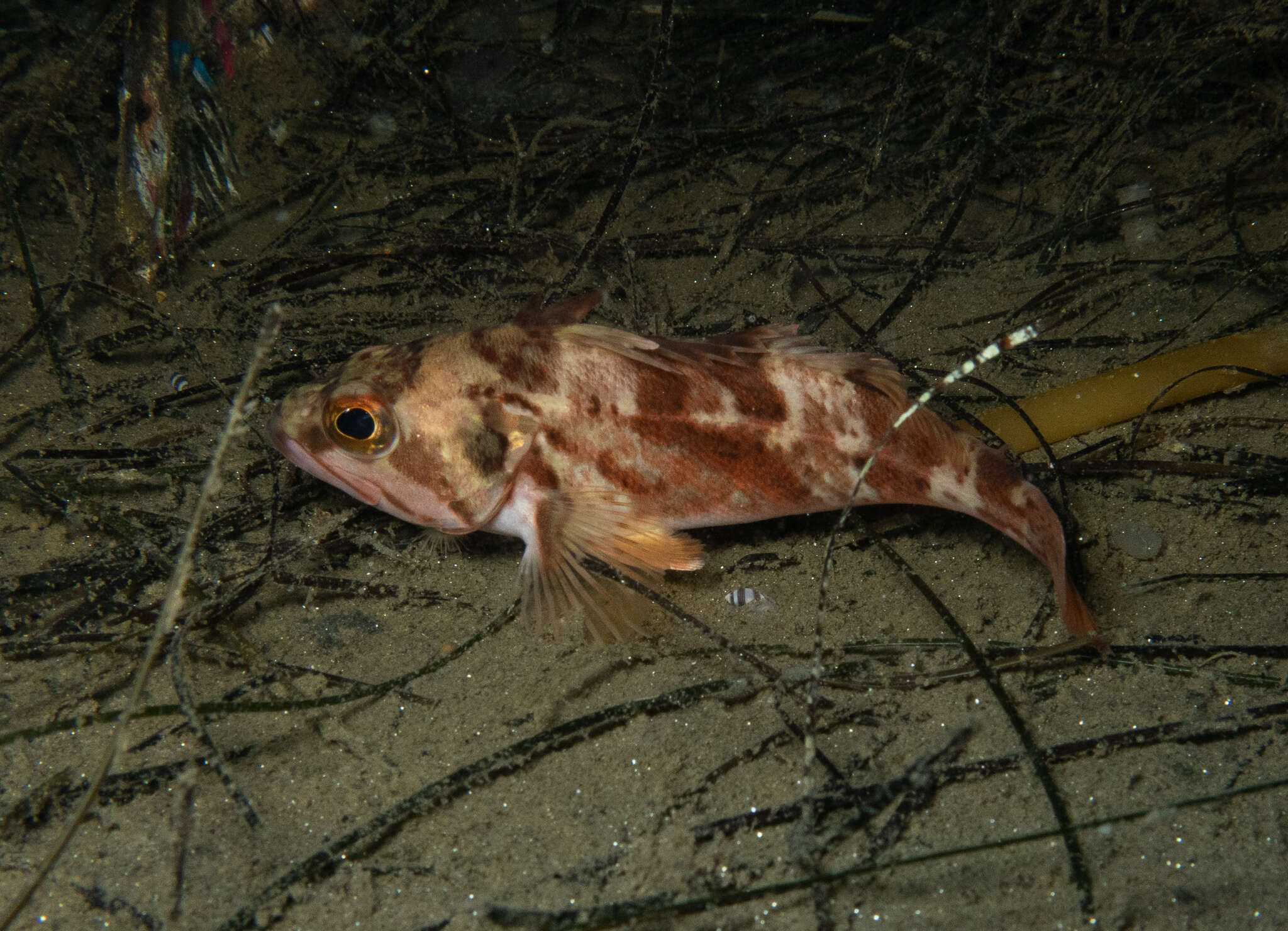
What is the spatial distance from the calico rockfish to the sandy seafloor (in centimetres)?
39

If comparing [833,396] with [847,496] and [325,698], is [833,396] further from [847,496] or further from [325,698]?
[325,698]

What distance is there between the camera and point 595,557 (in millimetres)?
3279

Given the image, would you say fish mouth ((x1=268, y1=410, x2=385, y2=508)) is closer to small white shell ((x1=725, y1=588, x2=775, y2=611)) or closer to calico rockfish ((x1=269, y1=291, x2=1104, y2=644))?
calico rockfish ((x1=269, y1=291, x2=1104, y2=644))

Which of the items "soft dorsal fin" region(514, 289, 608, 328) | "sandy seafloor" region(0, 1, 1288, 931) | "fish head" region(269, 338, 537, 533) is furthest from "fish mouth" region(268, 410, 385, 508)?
"soft dorsal fin" region(514, 289, 608, 328)

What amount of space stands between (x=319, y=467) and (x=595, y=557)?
139 centimetres

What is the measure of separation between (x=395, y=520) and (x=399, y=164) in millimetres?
3472

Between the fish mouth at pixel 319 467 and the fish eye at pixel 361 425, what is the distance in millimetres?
140

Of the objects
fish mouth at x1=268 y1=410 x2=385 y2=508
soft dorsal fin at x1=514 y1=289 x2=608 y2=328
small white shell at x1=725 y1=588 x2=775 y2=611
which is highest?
soft dorsal fin at x1=514 y1=289 x2=608 y2=328

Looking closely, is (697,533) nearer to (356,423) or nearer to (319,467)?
(356,423)

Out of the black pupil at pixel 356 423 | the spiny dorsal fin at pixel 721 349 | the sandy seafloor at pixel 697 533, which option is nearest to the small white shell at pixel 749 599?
the sandy seafloor at pixel 697 533

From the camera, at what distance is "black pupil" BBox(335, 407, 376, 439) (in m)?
3.13

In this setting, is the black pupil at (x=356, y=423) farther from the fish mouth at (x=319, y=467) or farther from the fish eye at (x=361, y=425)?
the fish mouth at (x=319, y=467)

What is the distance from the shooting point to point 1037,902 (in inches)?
89.4

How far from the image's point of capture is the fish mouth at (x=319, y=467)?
126 inches
